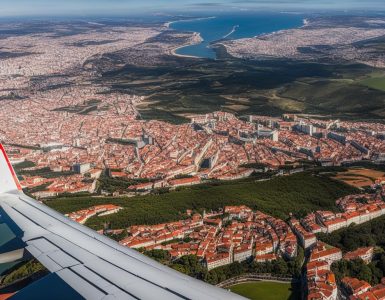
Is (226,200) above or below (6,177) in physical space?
below

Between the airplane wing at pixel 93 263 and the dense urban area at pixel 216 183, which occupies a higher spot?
the airplane wing at pixel 93 263

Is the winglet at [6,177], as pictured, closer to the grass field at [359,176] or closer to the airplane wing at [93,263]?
the airplane wing at [93,263]

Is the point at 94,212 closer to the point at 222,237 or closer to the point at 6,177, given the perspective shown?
the point at 222,237

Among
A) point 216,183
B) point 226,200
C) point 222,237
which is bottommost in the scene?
point 216,183

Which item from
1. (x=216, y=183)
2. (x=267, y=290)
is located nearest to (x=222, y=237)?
(x=267, y=290)

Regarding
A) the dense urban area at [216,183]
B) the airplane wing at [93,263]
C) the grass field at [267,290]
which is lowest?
the dense urban area at [216,183]

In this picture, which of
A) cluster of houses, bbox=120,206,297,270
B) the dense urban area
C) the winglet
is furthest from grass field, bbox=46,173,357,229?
the winglet

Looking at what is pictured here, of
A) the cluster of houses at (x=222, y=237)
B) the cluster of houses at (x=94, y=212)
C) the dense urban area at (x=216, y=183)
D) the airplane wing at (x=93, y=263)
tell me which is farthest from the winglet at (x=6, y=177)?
the cluster of houses at (x=94, y=212)

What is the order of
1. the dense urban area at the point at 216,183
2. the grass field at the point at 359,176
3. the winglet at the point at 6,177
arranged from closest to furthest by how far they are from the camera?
1. the winglet at the point at 6,177
2. the dense urban area at the point at 216,183
3. the grass field at the point at 359,176
